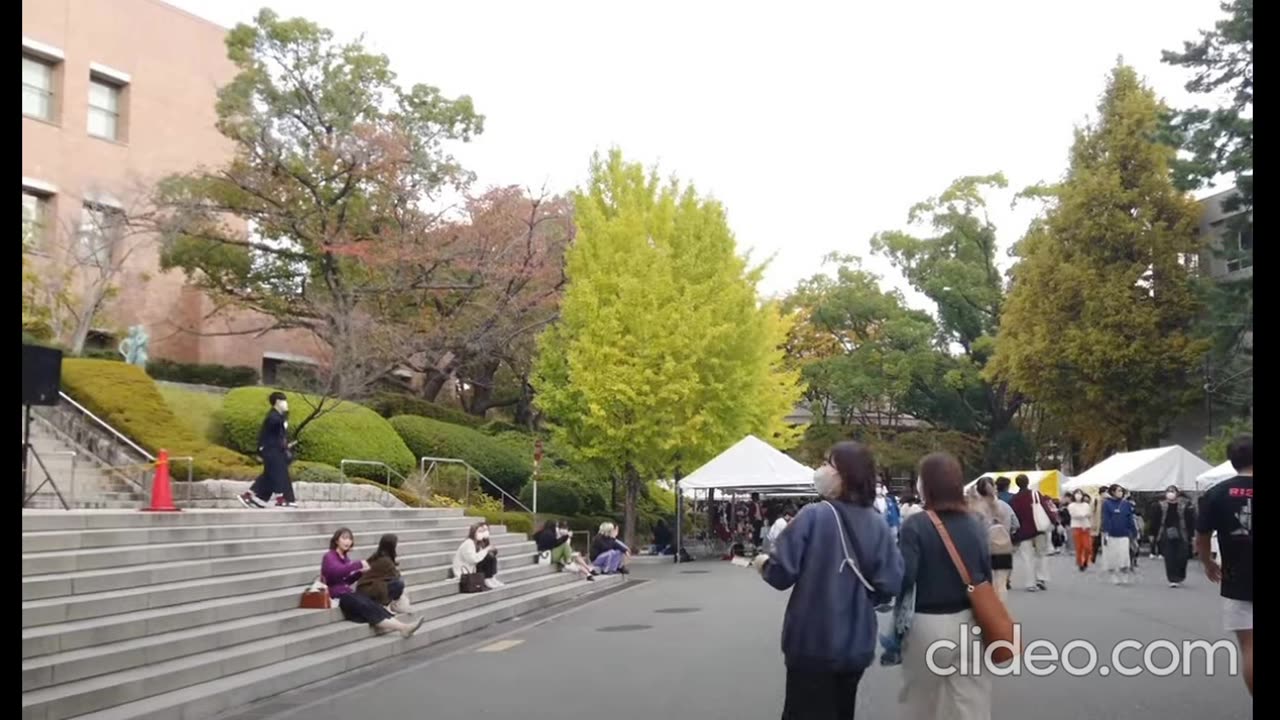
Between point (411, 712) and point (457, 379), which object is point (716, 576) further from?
point (457, 379)

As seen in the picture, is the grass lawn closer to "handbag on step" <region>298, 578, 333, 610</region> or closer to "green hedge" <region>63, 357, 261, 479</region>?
"green hedge" <region>63, 357, 261, 479</region>

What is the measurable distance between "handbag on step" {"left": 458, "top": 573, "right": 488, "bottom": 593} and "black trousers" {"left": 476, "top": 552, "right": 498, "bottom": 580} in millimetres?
348

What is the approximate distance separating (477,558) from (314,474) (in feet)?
19.9

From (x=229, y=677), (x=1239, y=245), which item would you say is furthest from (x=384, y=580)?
(x=1239, y=245)

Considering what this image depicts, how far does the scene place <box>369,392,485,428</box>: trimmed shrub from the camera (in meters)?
30.8

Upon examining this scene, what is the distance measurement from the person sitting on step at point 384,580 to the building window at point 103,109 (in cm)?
2583

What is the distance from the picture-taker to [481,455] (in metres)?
29.4

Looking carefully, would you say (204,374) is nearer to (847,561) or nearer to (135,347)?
(135,347)

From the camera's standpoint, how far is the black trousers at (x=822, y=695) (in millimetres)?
5112

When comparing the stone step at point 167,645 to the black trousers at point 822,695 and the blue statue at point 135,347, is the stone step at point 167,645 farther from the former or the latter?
the blue statue at point 135,347

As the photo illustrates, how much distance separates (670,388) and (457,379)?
→ 11479 mm

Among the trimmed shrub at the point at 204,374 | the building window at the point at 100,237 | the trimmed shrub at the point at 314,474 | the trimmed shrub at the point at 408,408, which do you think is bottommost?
the trimmed shrub at the point at 314,474

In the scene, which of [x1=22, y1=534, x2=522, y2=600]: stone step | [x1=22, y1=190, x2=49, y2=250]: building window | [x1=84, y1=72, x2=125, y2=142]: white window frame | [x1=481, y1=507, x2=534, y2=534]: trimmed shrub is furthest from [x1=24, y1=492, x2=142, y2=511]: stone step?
[x1=84, y1=72, x2=125, y2=142]: white window frame

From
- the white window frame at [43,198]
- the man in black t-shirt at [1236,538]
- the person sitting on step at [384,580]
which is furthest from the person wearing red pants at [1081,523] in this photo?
the white window frame at [43,198]
